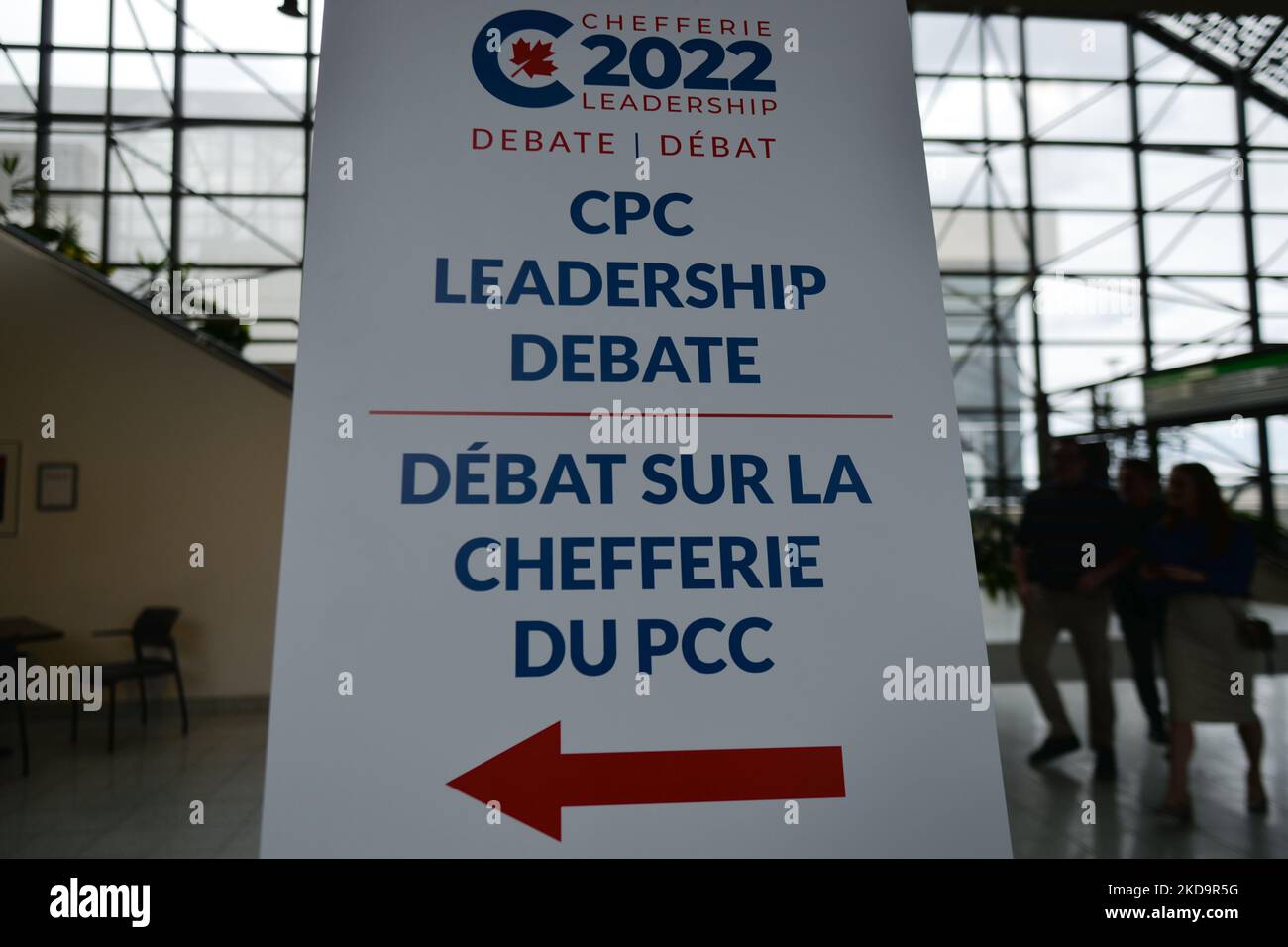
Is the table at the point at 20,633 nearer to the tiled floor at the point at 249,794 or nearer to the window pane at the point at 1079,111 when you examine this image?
the tiled floor at the point at 249,794

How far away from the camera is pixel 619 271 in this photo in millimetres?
1181

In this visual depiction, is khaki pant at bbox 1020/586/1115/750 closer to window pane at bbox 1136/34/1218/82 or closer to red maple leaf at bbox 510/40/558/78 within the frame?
red maple leaf at bbox 510/40/558/78

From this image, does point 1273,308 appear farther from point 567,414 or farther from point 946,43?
point 567,414

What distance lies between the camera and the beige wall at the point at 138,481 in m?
4.88

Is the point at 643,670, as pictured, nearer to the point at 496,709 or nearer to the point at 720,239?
the point at 496,709

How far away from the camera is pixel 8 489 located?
4891 mm

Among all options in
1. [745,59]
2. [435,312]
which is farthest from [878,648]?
[745,59]

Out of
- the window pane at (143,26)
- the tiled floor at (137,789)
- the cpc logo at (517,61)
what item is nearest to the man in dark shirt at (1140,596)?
the cpc logo at (517,61)

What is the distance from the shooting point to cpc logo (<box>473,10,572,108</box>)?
120cm

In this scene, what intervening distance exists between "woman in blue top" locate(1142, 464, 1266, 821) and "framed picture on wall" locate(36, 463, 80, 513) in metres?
5.89

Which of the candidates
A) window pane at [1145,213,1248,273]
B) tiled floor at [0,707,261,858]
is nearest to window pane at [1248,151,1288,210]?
window pane at [1145,213,1248,273]

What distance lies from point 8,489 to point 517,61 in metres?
5.32
